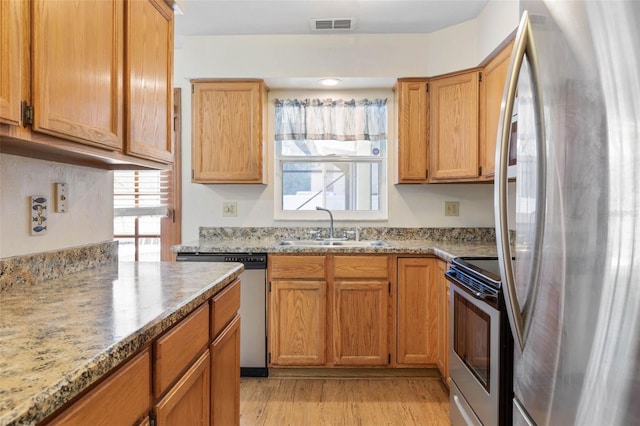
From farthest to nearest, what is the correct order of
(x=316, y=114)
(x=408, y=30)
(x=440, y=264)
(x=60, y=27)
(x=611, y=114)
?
(x=316, y=114) → (x=408, y=30) → (x=440, y=264) → (x=60, y=27) → (x=611, y=114)

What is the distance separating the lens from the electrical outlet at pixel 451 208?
10.0ft

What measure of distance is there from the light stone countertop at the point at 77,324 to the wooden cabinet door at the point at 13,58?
47cm

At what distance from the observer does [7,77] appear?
86cm

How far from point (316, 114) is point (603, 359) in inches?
107

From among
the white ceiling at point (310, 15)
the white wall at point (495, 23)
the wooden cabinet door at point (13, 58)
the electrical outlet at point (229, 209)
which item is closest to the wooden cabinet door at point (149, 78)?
the wooden cabinet door at point (13, 58)

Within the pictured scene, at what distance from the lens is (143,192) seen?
3088 millimetres

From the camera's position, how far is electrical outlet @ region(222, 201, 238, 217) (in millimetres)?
3105

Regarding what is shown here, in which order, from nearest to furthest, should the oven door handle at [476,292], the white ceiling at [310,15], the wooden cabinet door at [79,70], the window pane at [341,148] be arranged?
the wooden cabinet door at [79,70]
the oven door handle at [476,292]
the white ceiling at [310,15]
the window pane at [341,148]

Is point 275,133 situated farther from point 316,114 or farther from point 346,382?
point 346,382

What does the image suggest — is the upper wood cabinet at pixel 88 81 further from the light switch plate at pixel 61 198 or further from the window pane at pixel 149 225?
the window pane at pixel 149 225

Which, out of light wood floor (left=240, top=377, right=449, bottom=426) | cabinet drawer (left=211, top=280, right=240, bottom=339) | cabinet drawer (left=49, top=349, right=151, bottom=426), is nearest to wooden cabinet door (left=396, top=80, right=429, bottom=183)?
light wood floor (left=240, top=377, right=449, bottom=426)

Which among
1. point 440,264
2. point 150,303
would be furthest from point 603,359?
point 440,264

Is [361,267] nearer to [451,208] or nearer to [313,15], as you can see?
[451,208]

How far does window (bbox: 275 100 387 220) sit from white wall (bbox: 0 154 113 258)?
1.61 meters
